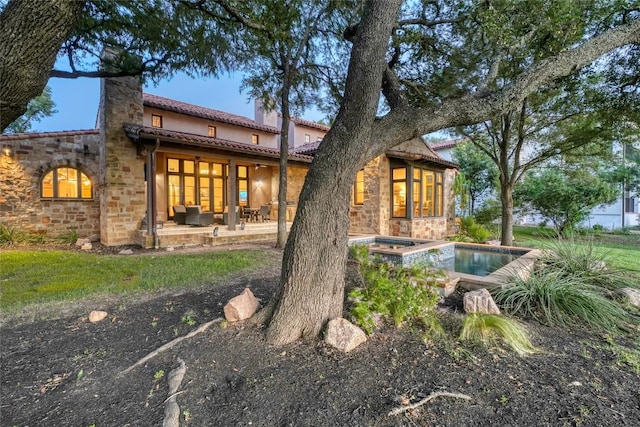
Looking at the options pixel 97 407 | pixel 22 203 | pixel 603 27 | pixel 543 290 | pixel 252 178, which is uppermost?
pixel 603 27

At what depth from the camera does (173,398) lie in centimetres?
206

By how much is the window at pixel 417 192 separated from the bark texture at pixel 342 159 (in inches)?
342

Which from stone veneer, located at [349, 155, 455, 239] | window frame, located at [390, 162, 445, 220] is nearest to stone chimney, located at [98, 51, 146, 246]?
stone veneer, located at [349, 155, 455, 239]

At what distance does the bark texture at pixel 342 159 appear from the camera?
278 cm

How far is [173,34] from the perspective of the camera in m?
6.87

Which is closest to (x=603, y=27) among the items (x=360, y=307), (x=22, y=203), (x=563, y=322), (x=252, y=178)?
(x=563, y=322)

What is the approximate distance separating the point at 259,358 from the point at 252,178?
41.6 feet

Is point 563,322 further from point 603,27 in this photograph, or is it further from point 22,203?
point 22,203

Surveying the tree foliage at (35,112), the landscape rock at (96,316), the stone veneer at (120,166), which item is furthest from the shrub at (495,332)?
the tree foliage at (35,112)

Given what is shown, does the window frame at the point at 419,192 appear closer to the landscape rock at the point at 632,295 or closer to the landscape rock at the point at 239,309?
the landscape rock at the point at 632,295

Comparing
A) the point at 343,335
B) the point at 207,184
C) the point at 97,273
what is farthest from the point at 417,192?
the point at 97,273

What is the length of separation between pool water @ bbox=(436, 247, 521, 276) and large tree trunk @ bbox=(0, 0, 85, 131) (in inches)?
272

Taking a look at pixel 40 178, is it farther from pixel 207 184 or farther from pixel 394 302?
pixel 394 302

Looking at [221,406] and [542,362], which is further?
[542,362]
